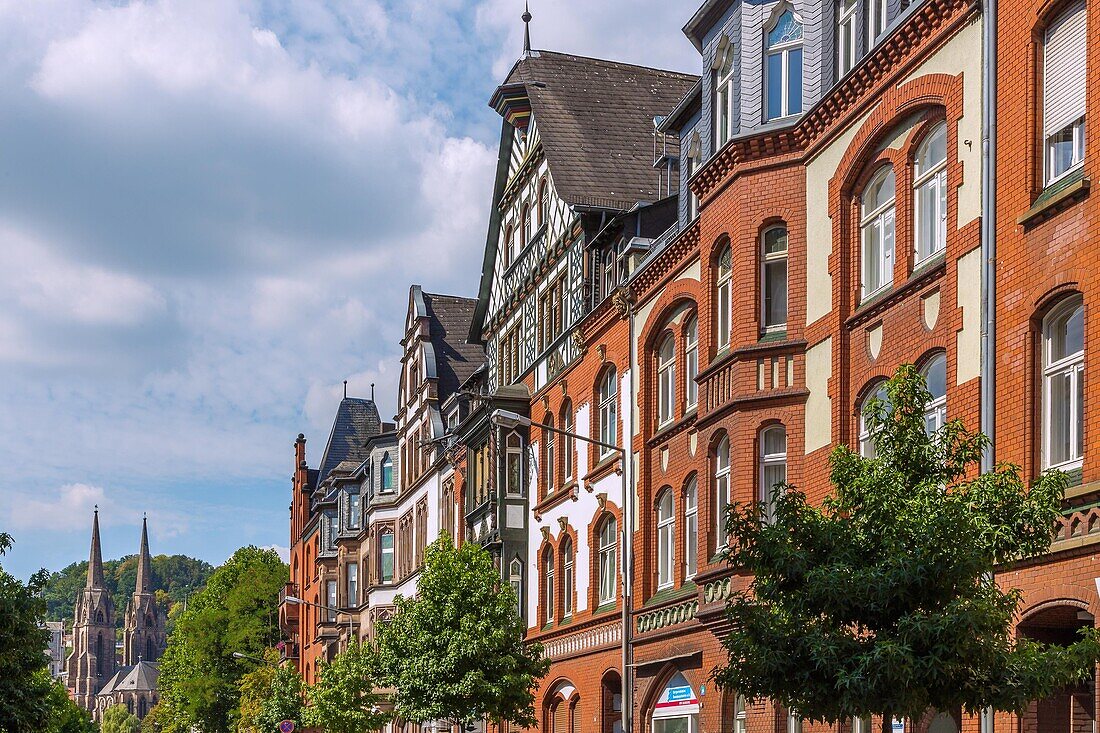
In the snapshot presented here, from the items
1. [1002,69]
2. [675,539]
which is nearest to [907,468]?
[1002,69]

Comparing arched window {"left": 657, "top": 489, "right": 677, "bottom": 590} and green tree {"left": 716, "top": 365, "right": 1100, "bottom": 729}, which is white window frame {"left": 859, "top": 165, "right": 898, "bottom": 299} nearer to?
green tree {"left": 716, "top": 365, "right": 1100, "bottom": 729}

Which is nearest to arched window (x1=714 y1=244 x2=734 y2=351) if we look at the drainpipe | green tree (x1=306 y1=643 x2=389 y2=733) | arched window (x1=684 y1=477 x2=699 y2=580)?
arched window (x1=684 y1=477 x2=699 y2=580)

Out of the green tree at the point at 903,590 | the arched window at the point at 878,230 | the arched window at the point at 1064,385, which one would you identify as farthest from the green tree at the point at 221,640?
the green tree at the point at 903,590

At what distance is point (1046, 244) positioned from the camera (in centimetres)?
1867

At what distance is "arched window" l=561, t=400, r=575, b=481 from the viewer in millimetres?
41000

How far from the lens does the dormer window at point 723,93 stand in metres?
28.1

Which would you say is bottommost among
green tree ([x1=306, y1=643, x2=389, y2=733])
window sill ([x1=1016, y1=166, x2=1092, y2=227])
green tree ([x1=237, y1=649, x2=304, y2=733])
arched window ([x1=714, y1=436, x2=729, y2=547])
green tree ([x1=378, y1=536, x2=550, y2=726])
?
green tree ([x1=237, y1=649, x2=304, y2=733])

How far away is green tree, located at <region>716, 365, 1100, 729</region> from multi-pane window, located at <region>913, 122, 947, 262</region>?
525 cm

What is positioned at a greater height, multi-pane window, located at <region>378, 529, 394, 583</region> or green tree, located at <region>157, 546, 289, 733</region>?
multi-pane window, located at <region>378, 529, 394, 583</region>

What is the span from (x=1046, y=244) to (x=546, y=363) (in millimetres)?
25592

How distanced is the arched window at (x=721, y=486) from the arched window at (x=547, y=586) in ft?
45.5

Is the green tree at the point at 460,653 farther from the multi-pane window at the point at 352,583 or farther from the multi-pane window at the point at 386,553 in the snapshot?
the multi-pane window at the point at 352,583

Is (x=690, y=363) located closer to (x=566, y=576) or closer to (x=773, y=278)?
(x=773, y=278)

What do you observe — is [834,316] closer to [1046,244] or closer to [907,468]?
[1046,244]
